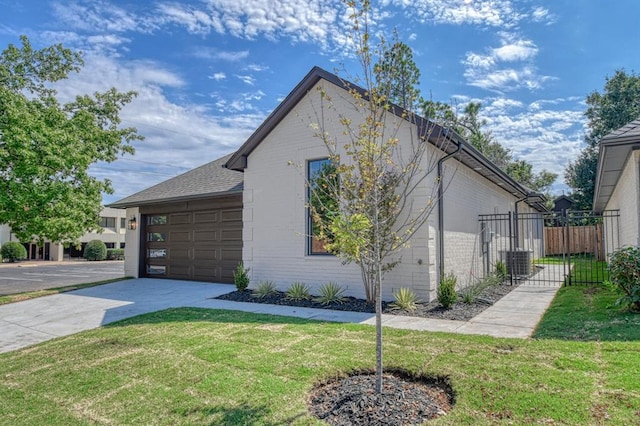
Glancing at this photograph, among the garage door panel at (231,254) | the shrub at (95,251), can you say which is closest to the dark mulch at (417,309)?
the garage door panel at (231,254)

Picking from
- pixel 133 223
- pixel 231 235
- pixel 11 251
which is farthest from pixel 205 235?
pixel 11 251

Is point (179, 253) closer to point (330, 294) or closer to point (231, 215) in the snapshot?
point (231, 215)

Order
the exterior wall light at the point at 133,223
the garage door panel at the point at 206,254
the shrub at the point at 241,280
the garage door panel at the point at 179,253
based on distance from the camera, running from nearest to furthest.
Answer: the shrub at the point at 241,280
the garage door panel at the point at 206,254
the garage door panel at the point at 179,253
the exterior wall light at the point at 133,223

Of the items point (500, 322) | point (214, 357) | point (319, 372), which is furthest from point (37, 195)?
point (500, 322)

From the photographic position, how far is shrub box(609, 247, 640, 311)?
6059 millimetres

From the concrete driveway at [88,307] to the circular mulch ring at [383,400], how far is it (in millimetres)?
5494

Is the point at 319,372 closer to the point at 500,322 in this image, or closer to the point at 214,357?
the point at 214,357

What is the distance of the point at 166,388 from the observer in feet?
13.1

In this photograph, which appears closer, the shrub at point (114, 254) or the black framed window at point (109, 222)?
the shrub at point (114, 254)

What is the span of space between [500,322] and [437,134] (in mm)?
3928

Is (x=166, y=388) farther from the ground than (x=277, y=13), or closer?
closer

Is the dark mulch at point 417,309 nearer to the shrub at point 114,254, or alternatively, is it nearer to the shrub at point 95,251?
the shrub at point 95,251

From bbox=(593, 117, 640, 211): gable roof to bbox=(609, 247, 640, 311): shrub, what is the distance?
1.81 metres

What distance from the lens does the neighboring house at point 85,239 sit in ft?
129
